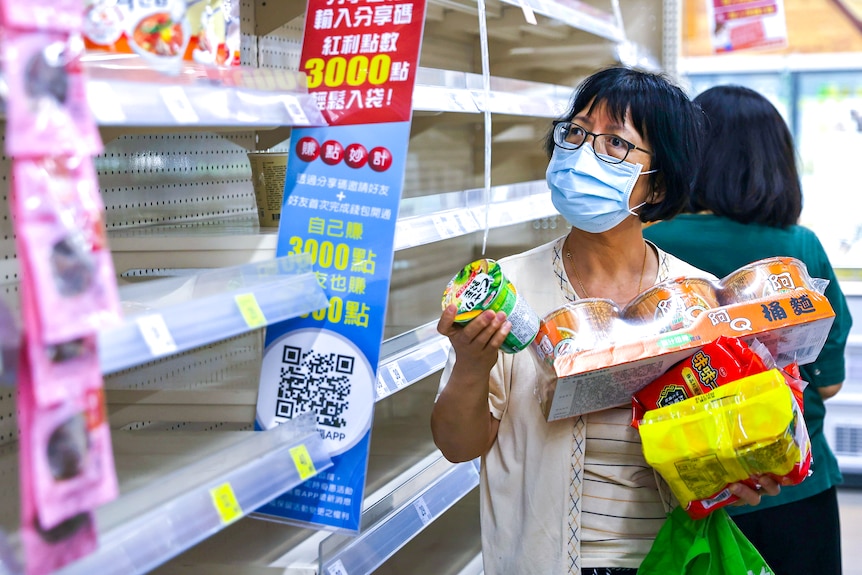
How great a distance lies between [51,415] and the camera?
2.76ft

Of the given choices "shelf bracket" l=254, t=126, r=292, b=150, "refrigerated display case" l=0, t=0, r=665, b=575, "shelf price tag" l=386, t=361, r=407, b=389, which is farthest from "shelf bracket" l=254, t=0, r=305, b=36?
"shelf price tag" l=386, t=361, r=407, b=389

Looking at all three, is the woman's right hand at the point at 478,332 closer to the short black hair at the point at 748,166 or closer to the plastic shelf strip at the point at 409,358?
the plastic shelf strip at the point at 409,358

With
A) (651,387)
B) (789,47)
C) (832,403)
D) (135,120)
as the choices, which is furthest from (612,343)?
(789,47)

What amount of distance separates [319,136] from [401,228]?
1.37ft

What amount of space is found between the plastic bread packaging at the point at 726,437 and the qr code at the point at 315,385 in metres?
0.51

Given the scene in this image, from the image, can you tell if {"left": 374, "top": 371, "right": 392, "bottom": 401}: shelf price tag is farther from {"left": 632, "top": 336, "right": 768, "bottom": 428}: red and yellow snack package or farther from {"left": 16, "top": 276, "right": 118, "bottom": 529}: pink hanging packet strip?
{"left": 16, "top": 276, "right": 118, "bottom": 529}: pink hanging packet strip

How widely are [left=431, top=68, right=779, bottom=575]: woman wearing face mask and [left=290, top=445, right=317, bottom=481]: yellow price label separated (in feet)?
0.98

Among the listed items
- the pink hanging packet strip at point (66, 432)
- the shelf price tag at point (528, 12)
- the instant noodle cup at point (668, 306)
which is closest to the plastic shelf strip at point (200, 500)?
the pink hanging packet strip at point (66, 432)

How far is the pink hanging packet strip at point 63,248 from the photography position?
807 millimetres

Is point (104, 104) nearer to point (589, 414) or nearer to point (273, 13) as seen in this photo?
point (589, 414)

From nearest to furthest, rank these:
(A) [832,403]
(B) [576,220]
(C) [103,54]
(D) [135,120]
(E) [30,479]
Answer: (E) [30,479] < (D) [135,120] < (C) [103,54] < (B) [576,220] < (A) [832,403]

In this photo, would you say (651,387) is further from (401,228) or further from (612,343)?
(401,228)

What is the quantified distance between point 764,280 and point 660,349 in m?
0.29

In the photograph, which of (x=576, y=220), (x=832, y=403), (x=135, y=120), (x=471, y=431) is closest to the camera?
(x=135, y=120)
